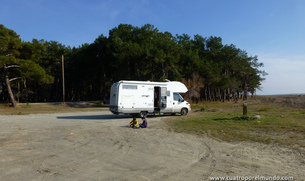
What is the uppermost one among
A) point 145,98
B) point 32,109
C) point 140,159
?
point 145,98

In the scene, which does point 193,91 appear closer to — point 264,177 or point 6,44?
point 6,44

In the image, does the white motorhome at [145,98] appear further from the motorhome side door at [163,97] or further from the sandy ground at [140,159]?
the sandy ground at [140,159]

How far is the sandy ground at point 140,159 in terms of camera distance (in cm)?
480

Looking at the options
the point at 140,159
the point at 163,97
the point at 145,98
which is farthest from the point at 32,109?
the point at 140,159

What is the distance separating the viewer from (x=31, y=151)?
690cm

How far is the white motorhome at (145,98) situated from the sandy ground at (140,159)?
748 cm

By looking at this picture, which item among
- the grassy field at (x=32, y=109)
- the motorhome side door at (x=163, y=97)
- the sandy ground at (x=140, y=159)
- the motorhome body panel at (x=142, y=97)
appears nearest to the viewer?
the sandy ground at (x=140, y=159)

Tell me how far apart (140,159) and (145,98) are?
11122mm

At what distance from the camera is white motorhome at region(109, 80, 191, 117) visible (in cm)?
1619

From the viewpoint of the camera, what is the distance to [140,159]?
6.06 meters

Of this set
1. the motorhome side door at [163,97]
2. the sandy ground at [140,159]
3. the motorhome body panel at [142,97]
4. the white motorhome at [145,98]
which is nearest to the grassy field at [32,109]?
the white motorhome at [145,98]

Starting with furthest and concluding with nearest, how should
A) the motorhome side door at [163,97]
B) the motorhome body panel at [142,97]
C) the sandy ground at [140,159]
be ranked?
the motorhome side door at [163,97]
the motorhome body panel at [142,97]
the sandy ground at [140,159]

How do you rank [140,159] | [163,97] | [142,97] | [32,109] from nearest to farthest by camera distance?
[140,159]
[142,97]
[163,97]
[32,109]

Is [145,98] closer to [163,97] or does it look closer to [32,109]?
[163,97]
